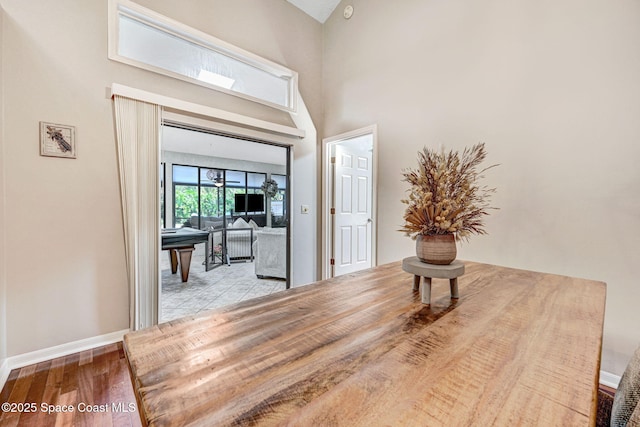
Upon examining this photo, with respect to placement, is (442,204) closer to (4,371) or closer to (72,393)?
(72,393)

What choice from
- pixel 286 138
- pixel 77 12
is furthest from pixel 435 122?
pixel 77 12

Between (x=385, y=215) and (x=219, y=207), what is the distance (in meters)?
5.90

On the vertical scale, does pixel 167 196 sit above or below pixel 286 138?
below

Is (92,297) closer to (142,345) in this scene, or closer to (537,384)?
(142,345)

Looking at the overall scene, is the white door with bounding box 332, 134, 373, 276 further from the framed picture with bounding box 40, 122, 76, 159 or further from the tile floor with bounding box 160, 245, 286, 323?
the framed picture with bounding box 40, 122, 76, 159

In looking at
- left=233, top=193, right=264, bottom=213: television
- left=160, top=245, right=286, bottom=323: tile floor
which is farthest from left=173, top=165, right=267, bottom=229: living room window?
left=160, top=245, right=286, bottom=323: tile floor

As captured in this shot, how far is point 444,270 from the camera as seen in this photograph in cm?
102

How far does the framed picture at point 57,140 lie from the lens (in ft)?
6.29

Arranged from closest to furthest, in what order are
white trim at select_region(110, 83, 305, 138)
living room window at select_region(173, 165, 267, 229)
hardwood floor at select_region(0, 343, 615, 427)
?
hardwood floor at select_region(0, 343, 615, 427) → white trim at select_region(110, 83, 305, 138) → living room window at select_region(173, 165, 267, 229)

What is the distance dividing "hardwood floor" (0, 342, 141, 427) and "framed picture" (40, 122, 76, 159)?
1498 millimetres

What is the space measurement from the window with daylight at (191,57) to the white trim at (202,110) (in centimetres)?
26

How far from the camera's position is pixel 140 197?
223 cm

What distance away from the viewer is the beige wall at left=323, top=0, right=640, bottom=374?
1.69m

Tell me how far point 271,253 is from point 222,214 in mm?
4168
